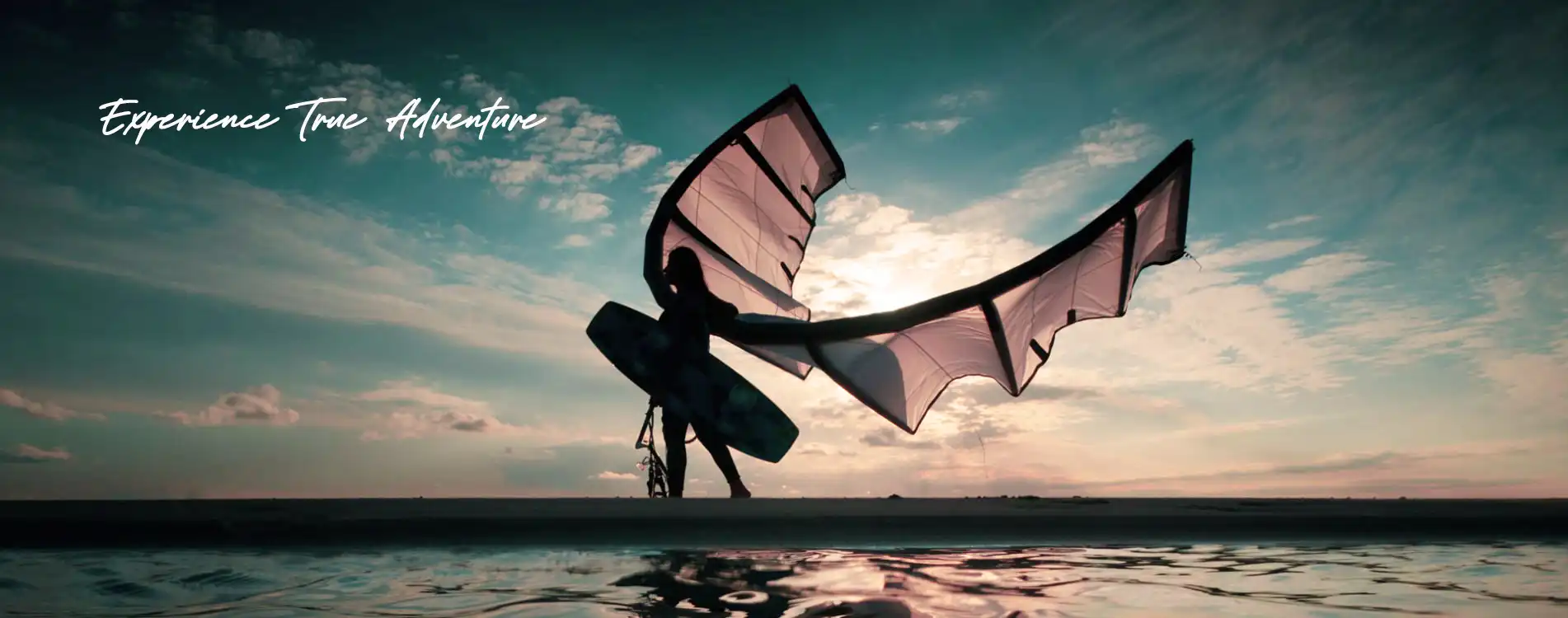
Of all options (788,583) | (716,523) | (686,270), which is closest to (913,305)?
(686,270)

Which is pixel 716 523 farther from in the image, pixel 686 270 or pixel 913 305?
pixel 686 270

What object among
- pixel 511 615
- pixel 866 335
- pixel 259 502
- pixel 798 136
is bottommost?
pixel 511 615

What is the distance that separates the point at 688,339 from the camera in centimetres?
915

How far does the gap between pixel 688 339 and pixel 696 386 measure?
49cm

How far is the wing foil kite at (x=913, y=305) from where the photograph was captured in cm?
798

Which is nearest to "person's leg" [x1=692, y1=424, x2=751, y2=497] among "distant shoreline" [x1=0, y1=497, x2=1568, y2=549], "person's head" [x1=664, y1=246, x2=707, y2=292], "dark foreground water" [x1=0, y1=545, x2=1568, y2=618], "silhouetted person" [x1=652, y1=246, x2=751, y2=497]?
"silhouetted person" [x1=652, y1=246, x2=751, y2=497]

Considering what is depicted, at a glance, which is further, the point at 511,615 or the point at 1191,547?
the point at 1191,547

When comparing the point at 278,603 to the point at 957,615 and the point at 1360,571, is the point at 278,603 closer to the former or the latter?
the point at 957,615

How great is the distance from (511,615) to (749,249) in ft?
30.0

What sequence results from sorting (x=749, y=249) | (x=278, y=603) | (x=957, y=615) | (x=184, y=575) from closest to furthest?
1. (x=957, y=615)
2. (x=278, y=603)
3. (x=184, y=575)
4. (x=749, y=249)

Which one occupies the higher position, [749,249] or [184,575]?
[749,249]

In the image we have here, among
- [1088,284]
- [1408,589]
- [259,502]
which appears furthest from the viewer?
[1088,284]

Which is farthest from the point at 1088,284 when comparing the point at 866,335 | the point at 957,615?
the point at 957,615

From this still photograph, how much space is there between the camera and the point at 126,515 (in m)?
4.91
